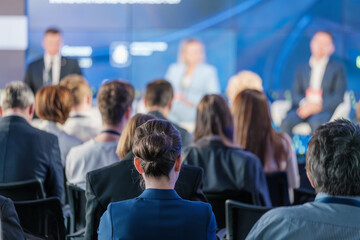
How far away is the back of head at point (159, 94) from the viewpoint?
486cm

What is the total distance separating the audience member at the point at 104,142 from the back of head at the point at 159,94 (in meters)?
1.01

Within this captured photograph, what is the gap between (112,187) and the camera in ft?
8.75

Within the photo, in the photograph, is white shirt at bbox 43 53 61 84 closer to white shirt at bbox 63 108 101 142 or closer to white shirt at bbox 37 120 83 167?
white shirt at bbox 63 108 101 142

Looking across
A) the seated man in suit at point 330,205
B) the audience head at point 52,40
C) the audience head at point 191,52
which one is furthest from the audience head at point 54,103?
the audience head at point 191,52

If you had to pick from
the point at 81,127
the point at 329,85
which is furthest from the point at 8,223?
the point at 329,85

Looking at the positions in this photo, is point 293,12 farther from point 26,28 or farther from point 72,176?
point 72,176

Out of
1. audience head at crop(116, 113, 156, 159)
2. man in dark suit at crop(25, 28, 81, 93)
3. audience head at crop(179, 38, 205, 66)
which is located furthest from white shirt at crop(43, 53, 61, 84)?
audience head at crop(116, 113, 156, 159)

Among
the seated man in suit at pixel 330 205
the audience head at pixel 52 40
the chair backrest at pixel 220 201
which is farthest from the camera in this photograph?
the audience head at pixel 52 40

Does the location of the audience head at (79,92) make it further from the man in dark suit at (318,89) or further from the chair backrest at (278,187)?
the man in dark suit at (318,89)

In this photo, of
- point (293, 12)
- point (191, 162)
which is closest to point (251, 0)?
point (293, 12)

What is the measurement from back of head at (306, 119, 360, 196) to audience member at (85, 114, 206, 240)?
98cm

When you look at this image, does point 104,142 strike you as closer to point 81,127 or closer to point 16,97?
point 16,97

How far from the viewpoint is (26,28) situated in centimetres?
894

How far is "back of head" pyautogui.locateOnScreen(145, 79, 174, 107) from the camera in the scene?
4859 mm
